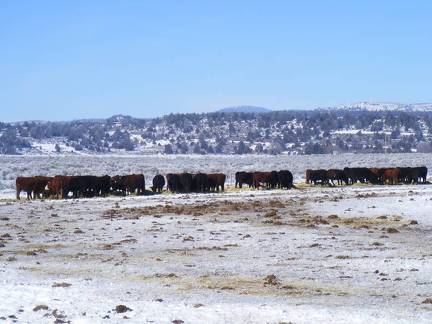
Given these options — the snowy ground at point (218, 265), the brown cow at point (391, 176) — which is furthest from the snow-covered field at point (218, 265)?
the brown cow at point (391, 176)

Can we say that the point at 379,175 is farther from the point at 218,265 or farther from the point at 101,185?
the point at 218,265

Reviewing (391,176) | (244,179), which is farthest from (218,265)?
(391,176)

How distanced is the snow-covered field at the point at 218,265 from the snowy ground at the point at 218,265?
0.03m

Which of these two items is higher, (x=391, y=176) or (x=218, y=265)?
(x=218, y=265)

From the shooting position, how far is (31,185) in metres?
45.8

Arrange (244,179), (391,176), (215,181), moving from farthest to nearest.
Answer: (391,176) → (244,179) → (215,181)

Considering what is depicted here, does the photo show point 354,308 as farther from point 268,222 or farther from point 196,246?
point 268,222

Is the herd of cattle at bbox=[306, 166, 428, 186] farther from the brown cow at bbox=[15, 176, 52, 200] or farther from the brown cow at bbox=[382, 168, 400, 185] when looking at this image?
the brown cow at bbox=[15, 176, 52, 200]

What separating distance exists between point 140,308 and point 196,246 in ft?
29.9

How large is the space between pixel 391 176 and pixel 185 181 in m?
17.5

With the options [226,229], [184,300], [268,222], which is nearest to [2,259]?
[184,300]

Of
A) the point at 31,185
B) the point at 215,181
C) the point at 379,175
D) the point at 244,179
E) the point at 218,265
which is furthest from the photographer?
the point at 379,175

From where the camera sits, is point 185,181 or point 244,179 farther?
point 244,179

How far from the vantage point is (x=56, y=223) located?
98.2ft
